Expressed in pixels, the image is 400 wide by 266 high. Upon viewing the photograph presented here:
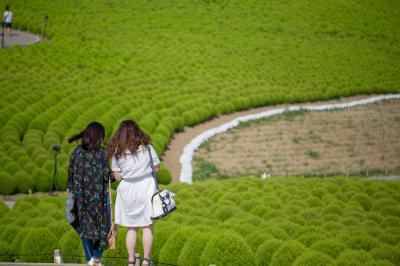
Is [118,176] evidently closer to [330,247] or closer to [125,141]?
[125,141]

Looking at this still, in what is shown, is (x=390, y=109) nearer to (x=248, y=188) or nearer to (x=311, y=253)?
(x=248, y=188)

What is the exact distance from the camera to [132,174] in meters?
8.02


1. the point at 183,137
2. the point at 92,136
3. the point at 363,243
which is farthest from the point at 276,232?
the point at 183,137

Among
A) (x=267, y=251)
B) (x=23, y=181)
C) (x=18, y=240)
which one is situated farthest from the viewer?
(x=23, y=181)

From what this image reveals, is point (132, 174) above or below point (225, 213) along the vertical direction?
above

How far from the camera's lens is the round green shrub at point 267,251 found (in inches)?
391

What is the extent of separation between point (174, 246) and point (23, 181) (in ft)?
36.8

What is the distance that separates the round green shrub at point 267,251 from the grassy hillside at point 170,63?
1205 cm

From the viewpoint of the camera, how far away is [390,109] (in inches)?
1601

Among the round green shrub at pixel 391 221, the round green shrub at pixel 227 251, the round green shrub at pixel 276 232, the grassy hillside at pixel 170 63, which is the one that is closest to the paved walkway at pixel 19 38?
the grassy hillside at pixel 170 63

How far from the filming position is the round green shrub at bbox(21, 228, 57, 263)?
11.1 metres

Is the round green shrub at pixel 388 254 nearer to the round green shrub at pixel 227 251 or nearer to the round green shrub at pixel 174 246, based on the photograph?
the round green shrub at pixel 227 251

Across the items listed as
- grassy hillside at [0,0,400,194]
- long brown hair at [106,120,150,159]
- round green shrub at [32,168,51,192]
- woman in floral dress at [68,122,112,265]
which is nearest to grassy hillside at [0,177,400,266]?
woman in floral dress at [68,122,112,265]

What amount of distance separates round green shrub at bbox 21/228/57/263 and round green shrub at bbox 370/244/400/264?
15.0 feet
